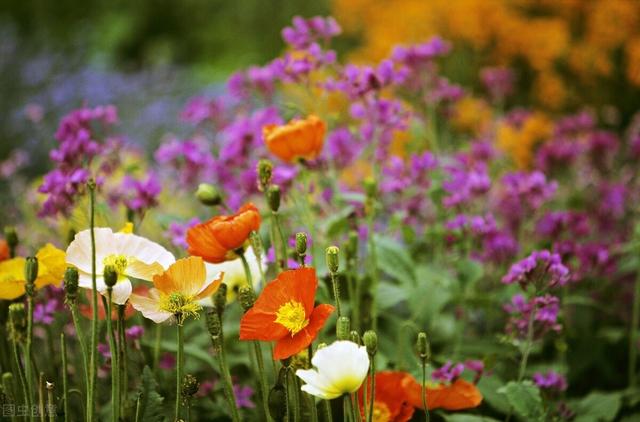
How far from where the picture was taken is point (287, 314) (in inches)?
34.2

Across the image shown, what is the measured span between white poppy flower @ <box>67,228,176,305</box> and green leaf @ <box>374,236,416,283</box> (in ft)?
1.78

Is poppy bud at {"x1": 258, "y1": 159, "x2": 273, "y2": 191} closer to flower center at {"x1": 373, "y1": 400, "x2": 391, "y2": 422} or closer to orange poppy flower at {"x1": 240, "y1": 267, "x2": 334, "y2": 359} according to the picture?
orange poppy flower at {"x1": 240, "y1": 267, "x2": 334, "y2": 359}

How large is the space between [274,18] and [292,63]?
15.7 ft

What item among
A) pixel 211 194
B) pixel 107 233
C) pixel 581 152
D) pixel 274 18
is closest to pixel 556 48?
pixel 581 152

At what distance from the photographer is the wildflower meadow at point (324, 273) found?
0.89 m

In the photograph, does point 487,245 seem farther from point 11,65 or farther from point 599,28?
point 11,65

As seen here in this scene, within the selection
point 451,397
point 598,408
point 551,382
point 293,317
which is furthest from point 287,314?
point 598,408

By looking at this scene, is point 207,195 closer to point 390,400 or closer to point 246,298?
point 246,298

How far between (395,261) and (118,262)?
0.63 metres

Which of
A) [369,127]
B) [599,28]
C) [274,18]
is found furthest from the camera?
[274,18]

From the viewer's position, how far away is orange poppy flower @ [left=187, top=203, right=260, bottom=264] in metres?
0.93

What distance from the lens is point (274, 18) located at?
6121 mm

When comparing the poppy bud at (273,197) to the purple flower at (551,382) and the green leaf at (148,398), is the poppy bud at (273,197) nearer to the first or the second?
the green leaf at (148,398)

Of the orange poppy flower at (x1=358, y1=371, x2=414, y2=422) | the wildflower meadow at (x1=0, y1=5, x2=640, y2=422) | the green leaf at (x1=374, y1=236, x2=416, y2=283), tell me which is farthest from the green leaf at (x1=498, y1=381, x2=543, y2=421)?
the green leaf at (x1=374, y1=236, x2=416, y2=283)
